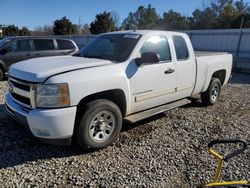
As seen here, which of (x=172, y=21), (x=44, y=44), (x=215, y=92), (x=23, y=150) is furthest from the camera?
(x=172, y=21)

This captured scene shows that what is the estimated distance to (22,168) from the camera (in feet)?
10.6

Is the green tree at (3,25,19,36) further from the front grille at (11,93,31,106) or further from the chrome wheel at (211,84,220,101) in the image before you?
the front grille at (11,93,31,106)

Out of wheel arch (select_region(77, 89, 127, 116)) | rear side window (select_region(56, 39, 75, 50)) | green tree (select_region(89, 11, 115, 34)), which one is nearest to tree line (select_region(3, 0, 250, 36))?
green tree (select_region(89, 11, 115, 34))

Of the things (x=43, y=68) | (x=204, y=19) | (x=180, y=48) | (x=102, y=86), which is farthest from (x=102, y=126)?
(x=204, y=19)

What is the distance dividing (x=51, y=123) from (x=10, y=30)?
5253 centimetres

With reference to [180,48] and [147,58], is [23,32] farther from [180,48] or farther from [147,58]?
[147,58]

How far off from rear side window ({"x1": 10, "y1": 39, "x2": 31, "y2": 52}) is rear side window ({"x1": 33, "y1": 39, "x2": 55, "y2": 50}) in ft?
1.00

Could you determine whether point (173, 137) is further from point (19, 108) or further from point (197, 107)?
point (19, 108)

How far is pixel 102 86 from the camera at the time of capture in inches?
140

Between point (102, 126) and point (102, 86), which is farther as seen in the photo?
point (102, 126)

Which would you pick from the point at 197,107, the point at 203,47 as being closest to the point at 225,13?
the point at 203,47

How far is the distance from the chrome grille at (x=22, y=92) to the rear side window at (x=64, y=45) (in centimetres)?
669

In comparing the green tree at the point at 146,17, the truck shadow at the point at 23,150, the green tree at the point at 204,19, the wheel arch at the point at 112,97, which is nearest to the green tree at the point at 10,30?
the green tree at the point at 146,17

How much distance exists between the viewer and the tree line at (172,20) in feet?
122
